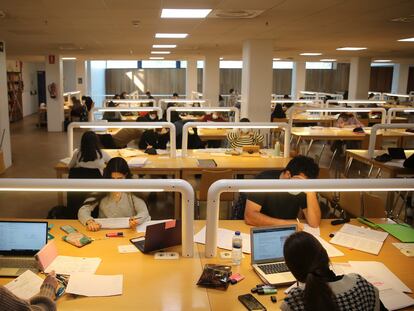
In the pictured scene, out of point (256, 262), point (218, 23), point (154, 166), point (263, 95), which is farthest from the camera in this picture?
point (263, 95)

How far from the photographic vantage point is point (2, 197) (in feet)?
20.1

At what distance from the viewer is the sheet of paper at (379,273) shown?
2.24 metres

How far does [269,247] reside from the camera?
7.92 ft

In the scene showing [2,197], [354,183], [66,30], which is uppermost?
[66,30]

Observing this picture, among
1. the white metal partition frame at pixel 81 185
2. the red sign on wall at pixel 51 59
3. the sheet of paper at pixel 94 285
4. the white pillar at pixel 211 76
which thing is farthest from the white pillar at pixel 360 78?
the sheet of paper at pixel 94 285

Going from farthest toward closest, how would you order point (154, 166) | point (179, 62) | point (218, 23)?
point (179, 62) < point (218, 23) < point (154, 166)

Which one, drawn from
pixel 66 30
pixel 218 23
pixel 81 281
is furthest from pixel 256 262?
pixel 66 30

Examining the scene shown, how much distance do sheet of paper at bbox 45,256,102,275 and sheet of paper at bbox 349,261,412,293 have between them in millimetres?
1442

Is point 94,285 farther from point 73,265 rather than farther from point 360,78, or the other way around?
point 360,78

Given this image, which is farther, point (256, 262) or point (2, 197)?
point (2, 197)

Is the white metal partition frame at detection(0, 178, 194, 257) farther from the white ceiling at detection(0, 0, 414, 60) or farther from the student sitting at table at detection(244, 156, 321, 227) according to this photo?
the white ceiling at detection(0, 0, 414, 60)

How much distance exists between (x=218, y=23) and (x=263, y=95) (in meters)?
2.66

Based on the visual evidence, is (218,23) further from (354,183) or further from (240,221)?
(354,183)

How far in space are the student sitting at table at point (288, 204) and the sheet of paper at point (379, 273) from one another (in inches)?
23.0
